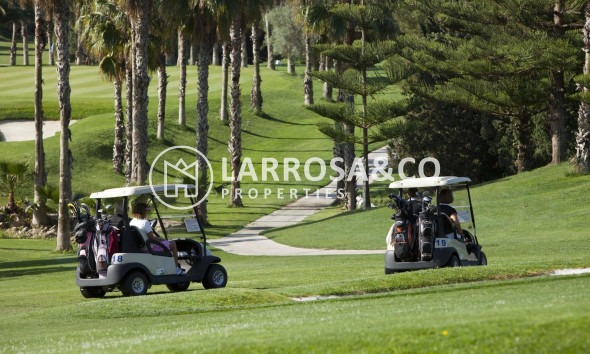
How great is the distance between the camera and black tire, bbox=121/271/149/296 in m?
13.5

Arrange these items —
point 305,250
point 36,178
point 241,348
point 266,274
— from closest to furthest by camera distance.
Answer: point 241,348 < point 266,274 < point 305,250 < point 36,178

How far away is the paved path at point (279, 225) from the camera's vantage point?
25.8 meters

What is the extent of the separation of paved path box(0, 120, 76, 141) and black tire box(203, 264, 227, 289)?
102 ft

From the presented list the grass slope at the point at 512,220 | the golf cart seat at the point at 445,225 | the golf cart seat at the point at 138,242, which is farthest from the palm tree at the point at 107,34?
the golf cart seat at the point at 445,225

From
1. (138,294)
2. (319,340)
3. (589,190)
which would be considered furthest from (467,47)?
(319,340)

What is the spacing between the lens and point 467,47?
35.3 meters

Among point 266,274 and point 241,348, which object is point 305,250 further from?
point 241,348

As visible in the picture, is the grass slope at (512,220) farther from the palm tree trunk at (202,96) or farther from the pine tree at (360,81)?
the palm tree trunk at (202,96)

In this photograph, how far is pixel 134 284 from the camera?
1361 centimetres

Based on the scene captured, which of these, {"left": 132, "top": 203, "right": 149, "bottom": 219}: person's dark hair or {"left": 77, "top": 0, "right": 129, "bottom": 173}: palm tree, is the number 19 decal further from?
{"left": 77, "top": 0, "right": 129, "bottom": 173}: palm tree

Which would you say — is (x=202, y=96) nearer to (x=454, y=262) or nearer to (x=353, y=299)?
(x=454, y=262)

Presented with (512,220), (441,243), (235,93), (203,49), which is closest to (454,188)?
(441,243)

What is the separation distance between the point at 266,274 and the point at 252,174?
29.8 metres

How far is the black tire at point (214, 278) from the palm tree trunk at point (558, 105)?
2207 centimetres
